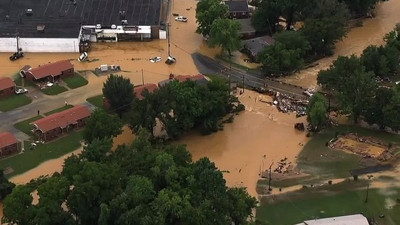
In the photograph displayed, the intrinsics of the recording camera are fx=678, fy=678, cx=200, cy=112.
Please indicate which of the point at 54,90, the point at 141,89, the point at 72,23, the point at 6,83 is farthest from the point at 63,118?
the point at 72,23

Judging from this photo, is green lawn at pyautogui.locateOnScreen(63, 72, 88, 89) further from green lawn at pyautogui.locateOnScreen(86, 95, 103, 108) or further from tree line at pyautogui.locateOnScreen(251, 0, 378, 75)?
tree line at pyautogui.locateOnScreen(251, 0, 378, 75)

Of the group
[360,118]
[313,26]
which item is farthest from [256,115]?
[313,26]

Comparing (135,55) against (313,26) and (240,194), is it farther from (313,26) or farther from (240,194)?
(240,194)

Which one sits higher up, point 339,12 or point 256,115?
point 339,12

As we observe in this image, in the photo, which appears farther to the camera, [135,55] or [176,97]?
[135,55]

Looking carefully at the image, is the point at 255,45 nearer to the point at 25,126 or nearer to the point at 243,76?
the point at 243,76

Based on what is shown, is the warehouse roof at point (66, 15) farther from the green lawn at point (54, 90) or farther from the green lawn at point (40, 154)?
the green lawn at point (40, 154)

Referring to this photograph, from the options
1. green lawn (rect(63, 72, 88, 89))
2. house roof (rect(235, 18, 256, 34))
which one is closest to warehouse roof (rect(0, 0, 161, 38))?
green lawn (rect(63, 72, 88, 89))
